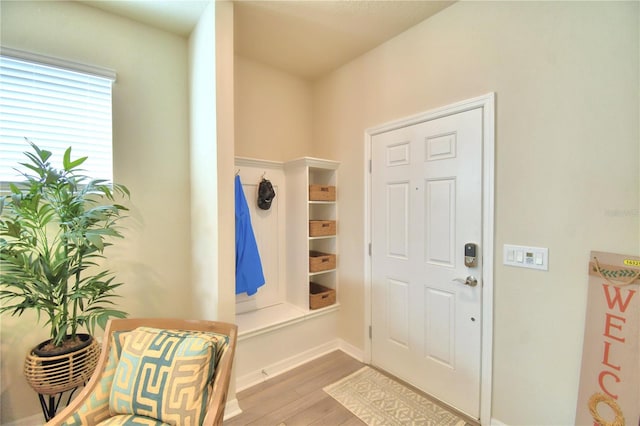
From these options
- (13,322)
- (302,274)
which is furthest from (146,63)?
(302,274)

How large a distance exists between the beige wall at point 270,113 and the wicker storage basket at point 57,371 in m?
1.84

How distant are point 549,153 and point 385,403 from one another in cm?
191

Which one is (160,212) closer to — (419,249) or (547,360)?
(419,249)

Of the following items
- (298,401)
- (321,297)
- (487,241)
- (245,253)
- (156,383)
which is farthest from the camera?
(321,297)

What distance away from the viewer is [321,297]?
2.61 m

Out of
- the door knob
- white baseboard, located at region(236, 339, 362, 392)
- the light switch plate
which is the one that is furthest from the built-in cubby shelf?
the light switch plate

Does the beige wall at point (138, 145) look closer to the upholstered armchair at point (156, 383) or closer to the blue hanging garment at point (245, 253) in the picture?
the blue hanging garment at point (245, 253)

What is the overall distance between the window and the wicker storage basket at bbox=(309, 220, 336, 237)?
1.61 m

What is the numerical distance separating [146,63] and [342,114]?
1.68 meters

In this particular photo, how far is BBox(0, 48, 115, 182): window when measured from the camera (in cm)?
170

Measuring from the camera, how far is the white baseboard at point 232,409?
1840 mm

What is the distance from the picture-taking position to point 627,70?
4.24ft

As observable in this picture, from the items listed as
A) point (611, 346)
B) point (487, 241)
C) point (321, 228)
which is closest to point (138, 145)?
point (321, 228)

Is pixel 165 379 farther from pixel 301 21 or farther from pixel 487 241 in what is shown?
pixel 301 21
